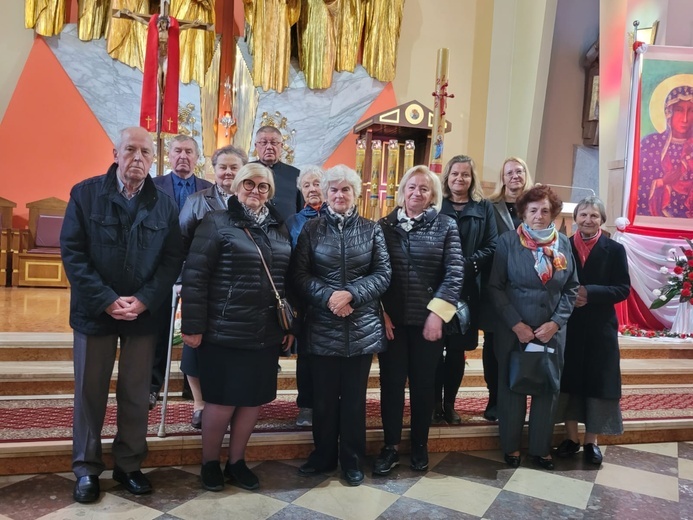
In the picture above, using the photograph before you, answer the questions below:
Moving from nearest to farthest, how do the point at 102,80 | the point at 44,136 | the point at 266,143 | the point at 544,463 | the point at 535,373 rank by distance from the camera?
the point at 535,373 < the point at 544,463 < the point at 266,143 < the point at 44,136 < the point at 102,80

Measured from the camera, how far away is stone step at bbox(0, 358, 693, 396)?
3.18 meters

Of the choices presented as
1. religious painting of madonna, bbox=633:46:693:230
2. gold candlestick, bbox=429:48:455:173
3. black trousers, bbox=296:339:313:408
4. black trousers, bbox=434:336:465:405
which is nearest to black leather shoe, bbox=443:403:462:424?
black trousers, bbox=434:336:465:405

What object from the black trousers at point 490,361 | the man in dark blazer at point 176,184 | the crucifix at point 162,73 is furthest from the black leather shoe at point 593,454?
the crucifix at point 162,73

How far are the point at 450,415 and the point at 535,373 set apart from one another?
60 centimetres

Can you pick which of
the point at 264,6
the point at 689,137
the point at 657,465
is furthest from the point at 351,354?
the point at 264,6

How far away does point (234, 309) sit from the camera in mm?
2311

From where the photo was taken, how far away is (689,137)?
6.32 metres

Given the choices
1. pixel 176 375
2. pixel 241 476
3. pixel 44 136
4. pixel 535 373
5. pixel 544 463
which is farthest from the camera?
pixel 44 136

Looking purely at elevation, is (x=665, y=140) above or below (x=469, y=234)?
above

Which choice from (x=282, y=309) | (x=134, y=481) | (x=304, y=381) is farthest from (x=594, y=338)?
(x=134, y=481)

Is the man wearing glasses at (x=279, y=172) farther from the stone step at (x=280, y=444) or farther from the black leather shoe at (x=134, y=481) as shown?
the black leather shoe at (x=134, y=481)

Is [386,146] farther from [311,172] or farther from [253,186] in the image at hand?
→ [253,186]

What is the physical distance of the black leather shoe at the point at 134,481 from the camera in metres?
2.34

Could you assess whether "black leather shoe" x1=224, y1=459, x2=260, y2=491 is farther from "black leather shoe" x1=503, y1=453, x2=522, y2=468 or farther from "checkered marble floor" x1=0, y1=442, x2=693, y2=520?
"black leather shoe" x1=503, y1=453, x2=522, y2=468
